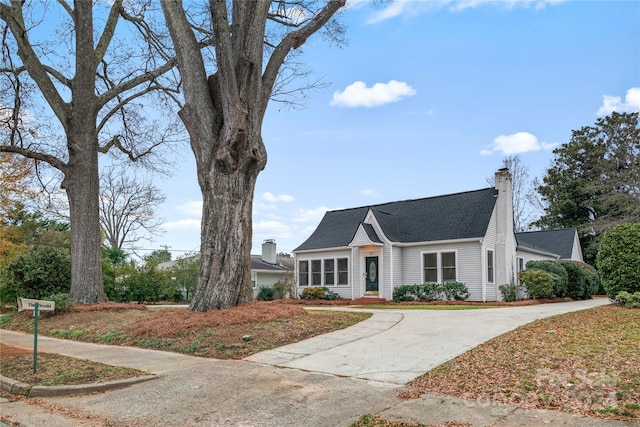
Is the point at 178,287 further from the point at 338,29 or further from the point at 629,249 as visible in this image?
the point at 629,249

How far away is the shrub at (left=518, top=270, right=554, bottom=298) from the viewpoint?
64.4 ft

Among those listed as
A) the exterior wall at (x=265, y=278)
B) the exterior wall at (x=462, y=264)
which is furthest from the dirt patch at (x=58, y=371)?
the exterior wall at (x=265, y=278)

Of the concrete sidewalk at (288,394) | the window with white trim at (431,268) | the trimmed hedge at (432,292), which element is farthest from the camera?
the window with white trim at (431,268)

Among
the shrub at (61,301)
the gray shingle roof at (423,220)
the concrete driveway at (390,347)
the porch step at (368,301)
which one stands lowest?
the porch step at (368,301)

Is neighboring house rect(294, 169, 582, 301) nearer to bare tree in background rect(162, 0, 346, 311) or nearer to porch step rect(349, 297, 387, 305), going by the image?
porch step rect(349, 297, 387, 305)

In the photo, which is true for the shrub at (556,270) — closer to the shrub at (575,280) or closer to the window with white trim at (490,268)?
the shrub at (575,280)

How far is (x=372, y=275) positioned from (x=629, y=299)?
38.9ft

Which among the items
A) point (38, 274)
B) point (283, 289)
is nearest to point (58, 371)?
point (38, 274)

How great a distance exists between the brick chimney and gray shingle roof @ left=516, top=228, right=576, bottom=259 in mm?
10033

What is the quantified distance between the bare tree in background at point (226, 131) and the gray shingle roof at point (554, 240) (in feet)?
78.2

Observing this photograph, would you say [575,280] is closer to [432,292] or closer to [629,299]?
[432,292]

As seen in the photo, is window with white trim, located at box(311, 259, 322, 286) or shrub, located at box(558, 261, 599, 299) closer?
shrub, located at box(558, 261, 599, 299)

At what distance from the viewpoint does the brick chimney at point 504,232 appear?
20891mm

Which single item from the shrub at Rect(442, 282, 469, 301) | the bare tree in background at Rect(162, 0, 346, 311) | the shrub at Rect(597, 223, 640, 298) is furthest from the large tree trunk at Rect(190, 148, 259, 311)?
the shrub at Rect(442, 282, 469, 301)
